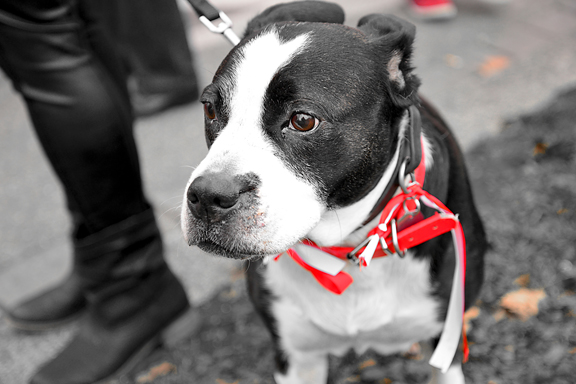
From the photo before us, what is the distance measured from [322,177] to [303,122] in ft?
0.54

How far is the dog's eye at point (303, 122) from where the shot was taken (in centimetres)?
155

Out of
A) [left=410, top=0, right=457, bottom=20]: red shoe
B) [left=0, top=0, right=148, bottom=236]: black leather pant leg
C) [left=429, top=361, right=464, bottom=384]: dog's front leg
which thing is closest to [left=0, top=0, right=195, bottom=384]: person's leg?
[left=0, top=0, right=148, bottom=236]: black leather pant leg

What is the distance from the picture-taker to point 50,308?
109 inches

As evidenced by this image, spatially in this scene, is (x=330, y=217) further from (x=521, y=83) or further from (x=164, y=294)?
(x=521, y=83)

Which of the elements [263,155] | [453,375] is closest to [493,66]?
[453,375]

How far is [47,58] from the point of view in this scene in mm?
2131

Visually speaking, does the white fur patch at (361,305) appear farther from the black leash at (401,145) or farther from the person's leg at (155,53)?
the person's leg at (155,53)

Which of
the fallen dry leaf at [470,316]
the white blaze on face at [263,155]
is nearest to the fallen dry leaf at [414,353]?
the fallen dry leaf at [470,316]

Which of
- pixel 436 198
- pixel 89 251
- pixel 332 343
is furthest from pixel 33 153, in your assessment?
pixel 436 198

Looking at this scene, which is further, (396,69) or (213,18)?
(213,18)

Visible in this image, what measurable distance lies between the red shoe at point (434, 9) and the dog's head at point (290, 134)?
3.96m

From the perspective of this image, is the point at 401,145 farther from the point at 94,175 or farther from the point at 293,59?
the point at 94,175

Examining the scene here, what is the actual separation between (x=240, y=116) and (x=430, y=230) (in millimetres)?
646

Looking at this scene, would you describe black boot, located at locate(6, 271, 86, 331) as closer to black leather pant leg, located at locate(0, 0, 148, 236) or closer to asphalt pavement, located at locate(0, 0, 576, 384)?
asphalt pavement, located at locate(0, 0, 576, 384)
